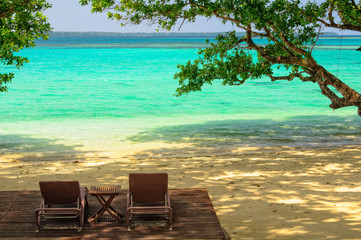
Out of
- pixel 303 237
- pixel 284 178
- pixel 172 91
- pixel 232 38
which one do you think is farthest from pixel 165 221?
pixel 172 91

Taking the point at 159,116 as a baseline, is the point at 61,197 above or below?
above

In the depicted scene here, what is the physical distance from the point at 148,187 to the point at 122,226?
800 millimetres

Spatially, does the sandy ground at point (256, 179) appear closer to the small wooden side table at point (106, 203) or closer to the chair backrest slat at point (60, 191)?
the small wooden side table at point (106, 203)

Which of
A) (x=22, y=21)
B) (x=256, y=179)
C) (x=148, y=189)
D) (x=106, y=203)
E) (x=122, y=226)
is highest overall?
(x=22, y=21)

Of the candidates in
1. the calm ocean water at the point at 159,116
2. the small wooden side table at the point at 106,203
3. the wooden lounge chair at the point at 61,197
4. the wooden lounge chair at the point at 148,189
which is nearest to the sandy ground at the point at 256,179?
the wooden lounge chair at the point at 148,189

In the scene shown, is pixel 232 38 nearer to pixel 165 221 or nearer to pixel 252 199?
pixel 252 199

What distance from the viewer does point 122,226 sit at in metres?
6.50

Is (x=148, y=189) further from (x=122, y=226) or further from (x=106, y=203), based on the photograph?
(x=122, y=226)

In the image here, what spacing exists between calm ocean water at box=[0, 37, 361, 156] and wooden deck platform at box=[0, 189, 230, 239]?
25.9 feet

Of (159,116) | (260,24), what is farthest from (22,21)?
(159,116)

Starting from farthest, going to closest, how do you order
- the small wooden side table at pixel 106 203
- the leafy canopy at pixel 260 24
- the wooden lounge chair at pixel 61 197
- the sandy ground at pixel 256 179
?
the leafy canopy at pixel 260 24 → the sandy ground at pixel 256 179 → the small wooden side table at pixel 106 203 → the wooden lounge chair at pixel 61 197

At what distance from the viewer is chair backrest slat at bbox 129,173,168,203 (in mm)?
6984

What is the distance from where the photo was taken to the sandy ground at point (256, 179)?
7766 mm

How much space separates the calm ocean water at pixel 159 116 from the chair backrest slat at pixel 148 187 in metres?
7.97
